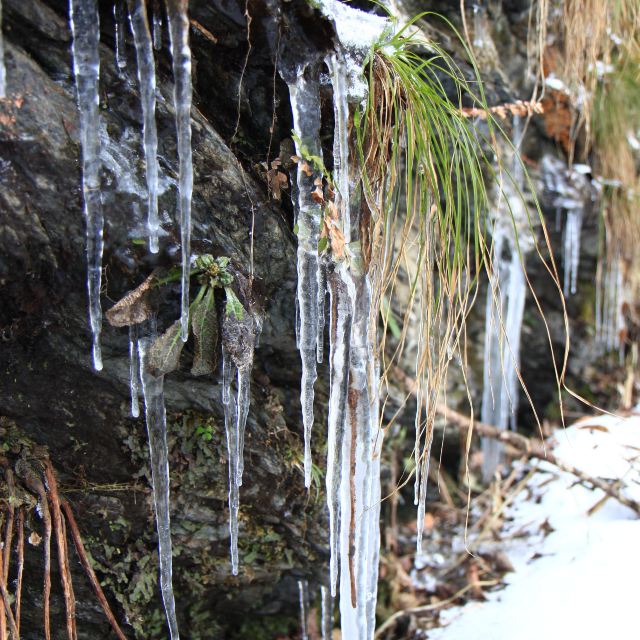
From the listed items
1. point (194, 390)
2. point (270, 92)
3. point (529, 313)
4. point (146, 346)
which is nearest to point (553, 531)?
point (529, 313)

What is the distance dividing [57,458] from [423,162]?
1.55 metres

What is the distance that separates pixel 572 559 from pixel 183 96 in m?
2.33

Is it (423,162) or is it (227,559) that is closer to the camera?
(423,162)

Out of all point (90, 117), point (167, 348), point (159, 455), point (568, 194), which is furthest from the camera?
point (568, 194)

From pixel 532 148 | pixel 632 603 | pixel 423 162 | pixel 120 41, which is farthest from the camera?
pixel 532 148

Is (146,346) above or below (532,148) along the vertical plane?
below

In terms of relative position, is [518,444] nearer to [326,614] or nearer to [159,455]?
[326,614]

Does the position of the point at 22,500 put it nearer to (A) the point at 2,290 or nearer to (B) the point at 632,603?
(A) the point at 2,290

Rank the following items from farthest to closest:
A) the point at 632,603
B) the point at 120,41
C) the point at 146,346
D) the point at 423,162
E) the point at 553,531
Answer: the point at 553,531 < the point at 632,603 < the point at 423,162 < the point at 146,346 < the point at 120,41

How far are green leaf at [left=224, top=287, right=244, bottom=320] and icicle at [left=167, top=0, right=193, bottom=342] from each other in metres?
0.26

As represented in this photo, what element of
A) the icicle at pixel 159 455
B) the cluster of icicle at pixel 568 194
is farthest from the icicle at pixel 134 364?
the cluster of icicle at pixel 568 194

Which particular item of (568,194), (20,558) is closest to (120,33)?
(20,558)

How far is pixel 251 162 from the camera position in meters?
1.95

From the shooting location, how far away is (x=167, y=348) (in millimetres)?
1720
